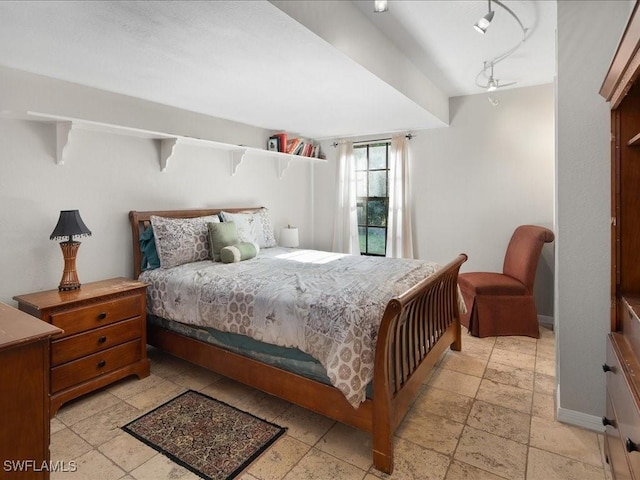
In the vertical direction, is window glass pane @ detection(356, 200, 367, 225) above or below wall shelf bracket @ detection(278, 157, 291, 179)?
below

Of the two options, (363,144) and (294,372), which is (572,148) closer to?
(294,372)

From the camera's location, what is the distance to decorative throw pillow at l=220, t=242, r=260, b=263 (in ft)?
9.89

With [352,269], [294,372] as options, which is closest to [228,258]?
[352,269]

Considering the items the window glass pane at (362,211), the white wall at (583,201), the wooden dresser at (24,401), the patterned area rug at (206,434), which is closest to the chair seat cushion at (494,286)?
the white wall at (583,201)

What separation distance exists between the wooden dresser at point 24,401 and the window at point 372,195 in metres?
3.87

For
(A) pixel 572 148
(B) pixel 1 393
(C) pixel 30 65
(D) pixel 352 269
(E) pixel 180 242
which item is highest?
(C) pixel 30 65

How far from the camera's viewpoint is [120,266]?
9.57 ft

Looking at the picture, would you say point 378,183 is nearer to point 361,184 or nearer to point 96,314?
point 361,184

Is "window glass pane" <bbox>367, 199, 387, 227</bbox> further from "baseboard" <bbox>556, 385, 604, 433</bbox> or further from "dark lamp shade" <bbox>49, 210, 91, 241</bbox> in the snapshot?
"dark lamp shade" <bbox>49, 210, 91, 241</bbox>

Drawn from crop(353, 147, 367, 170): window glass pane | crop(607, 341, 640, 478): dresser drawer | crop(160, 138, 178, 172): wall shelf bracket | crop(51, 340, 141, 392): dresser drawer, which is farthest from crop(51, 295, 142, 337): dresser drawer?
crop(353, 147, 367, 170): window glass pane

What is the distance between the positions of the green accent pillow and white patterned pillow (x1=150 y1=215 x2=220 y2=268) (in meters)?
0.06

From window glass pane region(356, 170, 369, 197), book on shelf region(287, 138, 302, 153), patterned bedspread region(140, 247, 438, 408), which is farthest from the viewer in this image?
window glass pane region(356, 170, 369, 197)

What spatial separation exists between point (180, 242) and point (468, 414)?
2.42 meters

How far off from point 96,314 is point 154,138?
1.57m
